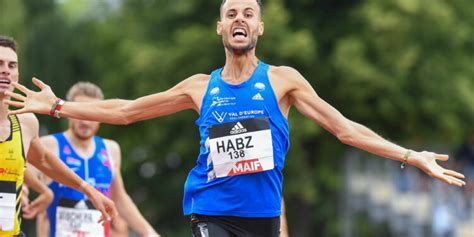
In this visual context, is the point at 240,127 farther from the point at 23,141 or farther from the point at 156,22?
the point at 156,22

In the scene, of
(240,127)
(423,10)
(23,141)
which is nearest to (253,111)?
(240,127)

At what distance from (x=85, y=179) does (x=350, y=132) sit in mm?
3608

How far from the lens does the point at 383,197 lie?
2683 cm

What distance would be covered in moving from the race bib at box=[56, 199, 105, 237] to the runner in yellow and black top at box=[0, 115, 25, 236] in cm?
249

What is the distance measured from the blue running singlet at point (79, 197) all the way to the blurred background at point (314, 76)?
13196 mm

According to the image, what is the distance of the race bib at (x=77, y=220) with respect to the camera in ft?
32.8

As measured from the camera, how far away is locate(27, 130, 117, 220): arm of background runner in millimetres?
8078

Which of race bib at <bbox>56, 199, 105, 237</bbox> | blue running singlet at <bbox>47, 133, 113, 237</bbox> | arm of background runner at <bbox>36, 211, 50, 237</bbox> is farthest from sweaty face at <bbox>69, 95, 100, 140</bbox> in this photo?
arm of background runner at <bbox>36, 211, 50, 237</bbox>

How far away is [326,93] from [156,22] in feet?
14.9

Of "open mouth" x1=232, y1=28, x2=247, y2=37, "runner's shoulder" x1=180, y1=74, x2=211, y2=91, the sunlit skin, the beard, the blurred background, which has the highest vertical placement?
the blurred background

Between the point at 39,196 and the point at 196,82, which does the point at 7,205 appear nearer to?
the point at 196,82

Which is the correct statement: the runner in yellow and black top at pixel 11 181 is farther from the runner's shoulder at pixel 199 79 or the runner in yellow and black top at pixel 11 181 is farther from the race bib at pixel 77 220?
the race bib at pixel 77 220

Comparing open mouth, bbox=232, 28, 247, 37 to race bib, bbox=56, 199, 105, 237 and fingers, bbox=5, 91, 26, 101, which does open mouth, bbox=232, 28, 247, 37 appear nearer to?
fingers, bbox=5, 91, 26, 101

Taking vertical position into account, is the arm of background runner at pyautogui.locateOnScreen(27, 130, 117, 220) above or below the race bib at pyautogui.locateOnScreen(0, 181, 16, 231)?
above
